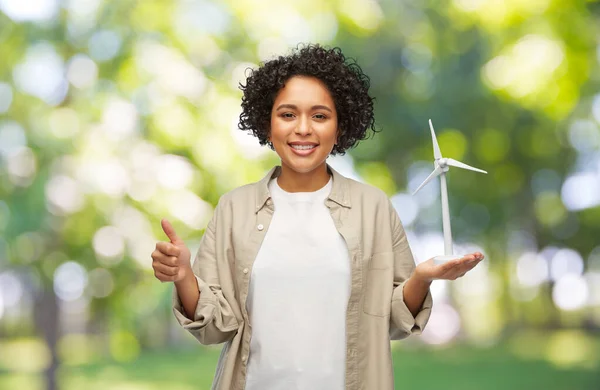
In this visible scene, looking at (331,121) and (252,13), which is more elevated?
(252,13)

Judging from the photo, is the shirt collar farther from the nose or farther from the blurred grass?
the blurred grass

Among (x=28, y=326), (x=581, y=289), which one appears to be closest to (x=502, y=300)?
(x=581, y=289)

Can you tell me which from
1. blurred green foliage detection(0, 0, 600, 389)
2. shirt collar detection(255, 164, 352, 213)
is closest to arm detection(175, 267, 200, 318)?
shirt collar detection(255, 164, 352, 213)

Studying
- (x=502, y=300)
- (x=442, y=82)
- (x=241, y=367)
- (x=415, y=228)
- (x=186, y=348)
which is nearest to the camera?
(x=241, y=367)

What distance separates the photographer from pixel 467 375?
912cm

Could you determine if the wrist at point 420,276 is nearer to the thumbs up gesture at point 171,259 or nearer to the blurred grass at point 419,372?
the thumbs up gesture at point 171,259

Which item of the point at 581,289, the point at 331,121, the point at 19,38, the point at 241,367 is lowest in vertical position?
the point at 241,367

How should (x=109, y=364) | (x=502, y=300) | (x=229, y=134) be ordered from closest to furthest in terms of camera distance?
(x=229, y=134), (x=109, y=364), (x=502, y=300)

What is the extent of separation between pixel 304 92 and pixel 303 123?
8 centimetres

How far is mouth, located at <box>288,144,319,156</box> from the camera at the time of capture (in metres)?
1.62

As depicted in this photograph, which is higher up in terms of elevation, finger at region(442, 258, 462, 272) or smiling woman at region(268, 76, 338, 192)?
smiling woman at region(268, 76, 338, 192)

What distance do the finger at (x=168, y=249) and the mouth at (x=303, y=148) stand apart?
13.5 inches

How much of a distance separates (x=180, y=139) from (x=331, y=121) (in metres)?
3.98

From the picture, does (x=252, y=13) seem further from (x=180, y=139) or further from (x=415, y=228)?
(x=415, y=228)
